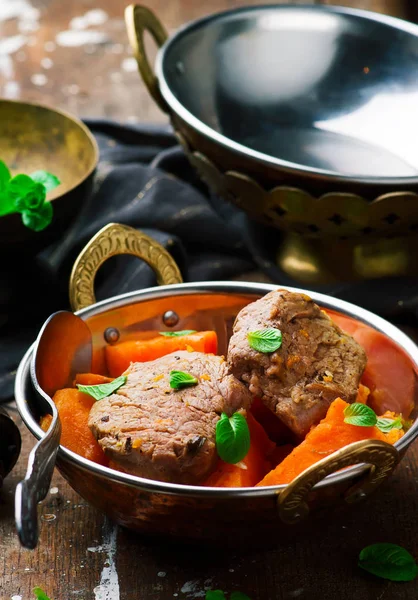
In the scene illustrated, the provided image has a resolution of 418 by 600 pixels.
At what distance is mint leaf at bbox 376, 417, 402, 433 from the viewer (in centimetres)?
108

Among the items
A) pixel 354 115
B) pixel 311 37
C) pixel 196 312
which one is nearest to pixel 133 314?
pixel 196 312

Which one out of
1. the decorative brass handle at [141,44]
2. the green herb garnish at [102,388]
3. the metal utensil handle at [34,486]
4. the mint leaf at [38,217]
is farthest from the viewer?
the decorative brass handle at [141,44]

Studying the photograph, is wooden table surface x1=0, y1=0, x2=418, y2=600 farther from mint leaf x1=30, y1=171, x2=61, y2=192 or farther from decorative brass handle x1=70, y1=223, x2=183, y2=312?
mint leaf x1=30, y1=171, x2=61, y2=192

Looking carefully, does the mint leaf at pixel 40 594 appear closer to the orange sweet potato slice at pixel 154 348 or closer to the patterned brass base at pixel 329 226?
the orange sweet potato slice at pixel 154 348

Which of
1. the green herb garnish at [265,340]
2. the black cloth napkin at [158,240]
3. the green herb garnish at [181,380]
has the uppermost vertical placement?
the green herb garnish at [265,340]

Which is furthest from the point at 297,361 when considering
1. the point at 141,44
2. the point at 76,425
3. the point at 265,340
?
the point at 141,44

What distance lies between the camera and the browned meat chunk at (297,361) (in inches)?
42.0

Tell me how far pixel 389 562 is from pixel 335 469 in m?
0.24

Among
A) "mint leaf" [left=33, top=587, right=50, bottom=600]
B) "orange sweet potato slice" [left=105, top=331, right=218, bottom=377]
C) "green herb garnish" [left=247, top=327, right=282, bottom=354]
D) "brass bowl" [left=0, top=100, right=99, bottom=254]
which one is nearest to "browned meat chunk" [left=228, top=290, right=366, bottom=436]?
"green herb garnish" [left=247, top=327, right=282, bottom=354]

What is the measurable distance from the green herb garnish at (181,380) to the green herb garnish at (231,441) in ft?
0.27

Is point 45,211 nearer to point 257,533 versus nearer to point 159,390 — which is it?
point 159,390

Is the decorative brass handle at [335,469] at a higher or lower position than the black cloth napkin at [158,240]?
higher

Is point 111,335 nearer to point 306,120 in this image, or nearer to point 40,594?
point 40,594

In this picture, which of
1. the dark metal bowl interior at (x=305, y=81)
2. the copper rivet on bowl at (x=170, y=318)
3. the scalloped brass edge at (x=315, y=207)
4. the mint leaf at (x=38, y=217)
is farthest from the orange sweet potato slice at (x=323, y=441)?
the dark metal bowl interior at (x=305, y=81)
